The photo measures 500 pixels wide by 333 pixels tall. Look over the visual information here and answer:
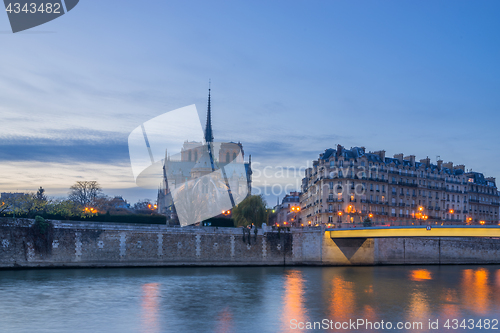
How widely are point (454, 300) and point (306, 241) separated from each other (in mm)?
27876

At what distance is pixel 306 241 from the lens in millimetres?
58938

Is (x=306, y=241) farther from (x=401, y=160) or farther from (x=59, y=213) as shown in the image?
(x=401, y=160)

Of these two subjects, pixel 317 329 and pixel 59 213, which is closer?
pixel 317 329

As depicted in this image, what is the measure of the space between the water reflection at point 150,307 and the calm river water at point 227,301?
5cm


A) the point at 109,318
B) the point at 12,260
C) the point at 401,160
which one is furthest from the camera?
the point at 401,160

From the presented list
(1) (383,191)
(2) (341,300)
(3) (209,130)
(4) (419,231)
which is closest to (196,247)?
(4) (419,231)

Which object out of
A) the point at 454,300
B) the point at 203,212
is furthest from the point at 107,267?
the point at 454,300

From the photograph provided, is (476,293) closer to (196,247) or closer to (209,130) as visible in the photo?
(196,247)

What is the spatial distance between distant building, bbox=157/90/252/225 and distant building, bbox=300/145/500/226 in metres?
31.8

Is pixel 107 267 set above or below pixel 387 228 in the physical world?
below

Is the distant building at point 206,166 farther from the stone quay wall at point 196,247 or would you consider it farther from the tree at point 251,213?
the stone quay wall at point 196,247

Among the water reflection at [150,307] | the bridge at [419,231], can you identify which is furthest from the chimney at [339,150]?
the water reflection at [150,307]

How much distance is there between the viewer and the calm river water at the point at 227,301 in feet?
77.6

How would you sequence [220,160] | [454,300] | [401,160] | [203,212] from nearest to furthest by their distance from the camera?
1. [454,300]
2. [203,212]
3. [401,160]
4. [220,160]
